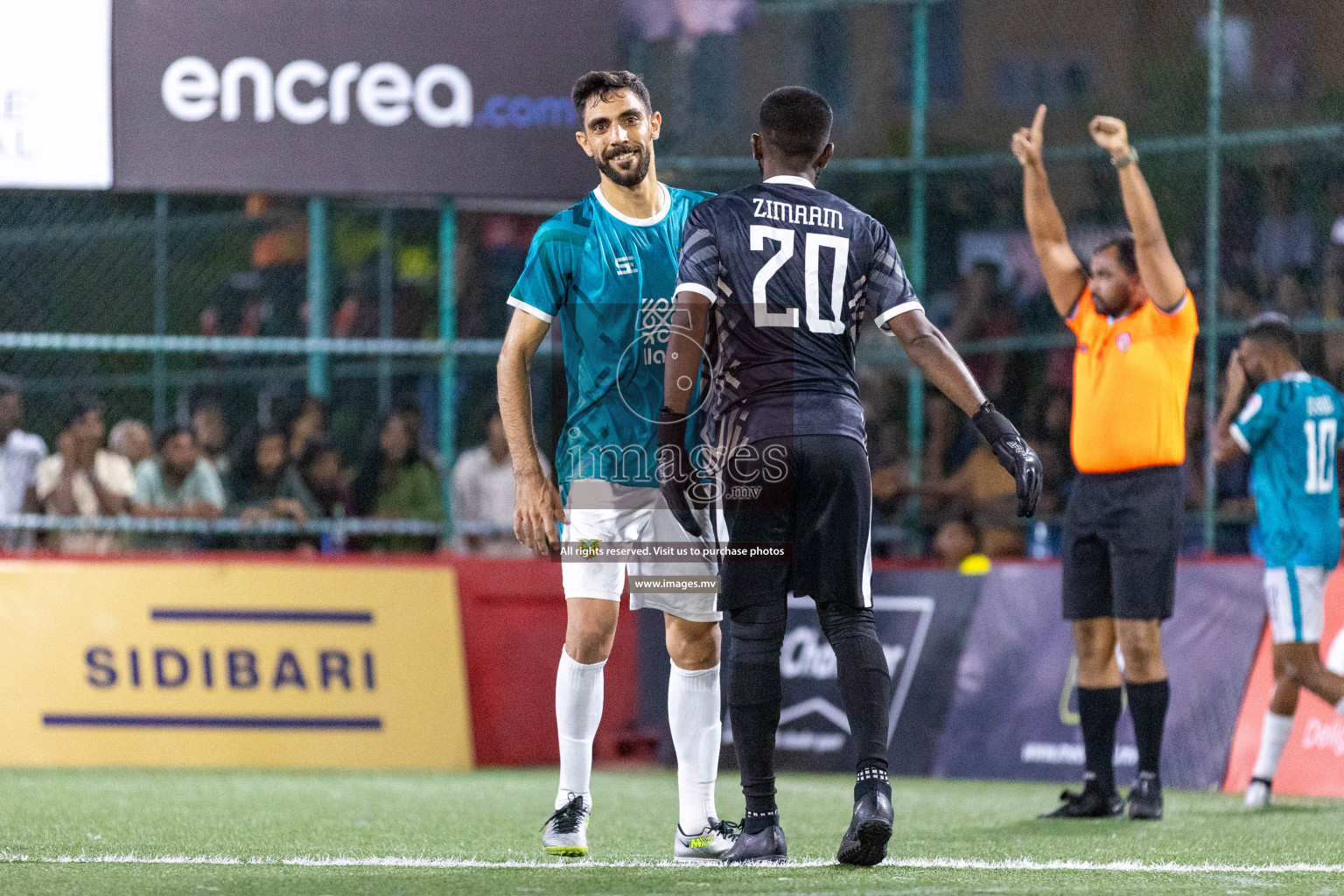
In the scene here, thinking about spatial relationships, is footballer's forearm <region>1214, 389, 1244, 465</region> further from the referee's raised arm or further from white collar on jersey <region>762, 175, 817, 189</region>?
white collar on jersey <region>762, 175, 817, 189</region>

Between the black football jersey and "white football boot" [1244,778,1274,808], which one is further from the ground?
the black football jersey

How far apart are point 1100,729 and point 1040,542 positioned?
380 cm

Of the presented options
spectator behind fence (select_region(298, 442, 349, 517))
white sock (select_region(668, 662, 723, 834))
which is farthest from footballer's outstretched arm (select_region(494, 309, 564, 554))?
spectator behind fence (select_region(298, 442, 349, 517))

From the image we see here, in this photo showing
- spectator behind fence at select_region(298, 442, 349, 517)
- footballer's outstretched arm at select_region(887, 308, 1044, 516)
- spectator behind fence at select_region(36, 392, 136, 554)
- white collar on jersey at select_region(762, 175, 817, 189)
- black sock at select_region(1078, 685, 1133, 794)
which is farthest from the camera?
spectator behind fence at select_region(298, 442, 349, 517)

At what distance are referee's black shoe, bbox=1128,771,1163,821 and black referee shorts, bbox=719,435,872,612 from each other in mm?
2503

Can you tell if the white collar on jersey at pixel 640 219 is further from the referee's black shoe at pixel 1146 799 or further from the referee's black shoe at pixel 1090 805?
the referee's black shoe at pixel 1146 799

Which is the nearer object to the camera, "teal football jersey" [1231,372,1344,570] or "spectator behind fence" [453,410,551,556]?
"teal football jersey" [1231,372,1344,570]

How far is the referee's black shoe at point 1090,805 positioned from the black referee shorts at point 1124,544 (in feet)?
2.28

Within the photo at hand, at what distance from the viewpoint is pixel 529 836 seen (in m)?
5.69

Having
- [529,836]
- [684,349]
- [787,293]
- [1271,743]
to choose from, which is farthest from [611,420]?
[1271,743]

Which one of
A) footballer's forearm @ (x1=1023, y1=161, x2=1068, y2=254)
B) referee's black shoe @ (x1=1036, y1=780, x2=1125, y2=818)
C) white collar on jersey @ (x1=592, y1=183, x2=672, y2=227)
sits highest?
footballer's forearm @ (x1=1023, y1=161, x2=1068, y2=254)

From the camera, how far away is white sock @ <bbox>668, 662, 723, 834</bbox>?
16.3 ft

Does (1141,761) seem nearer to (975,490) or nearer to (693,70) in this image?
(975,490)

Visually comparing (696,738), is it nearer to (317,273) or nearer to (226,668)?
(226,668)
